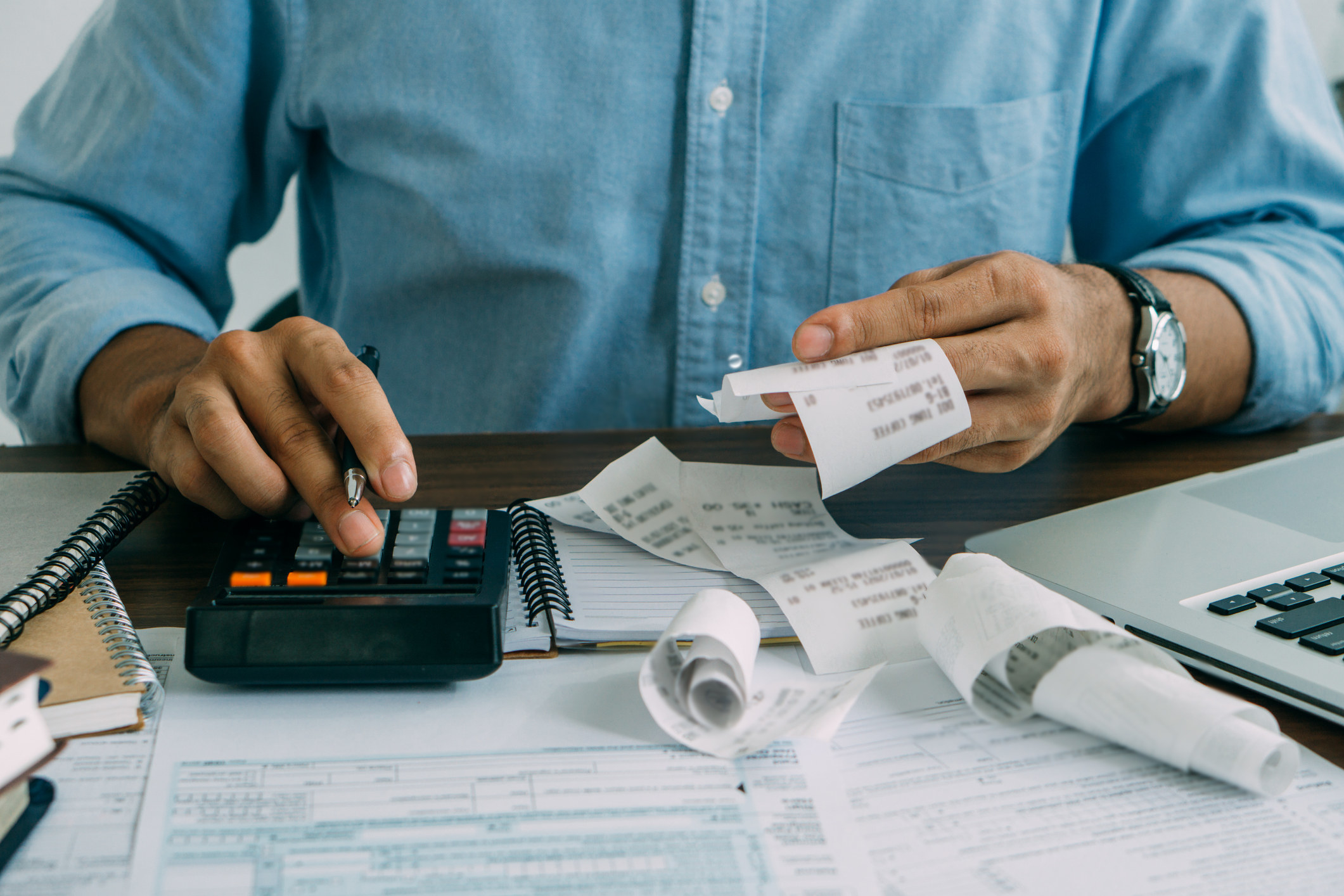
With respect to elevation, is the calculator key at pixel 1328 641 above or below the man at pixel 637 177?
below

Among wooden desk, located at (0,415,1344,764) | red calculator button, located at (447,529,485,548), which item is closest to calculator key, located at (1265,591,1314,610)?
wooden desk, located at (0,415,1344,764)

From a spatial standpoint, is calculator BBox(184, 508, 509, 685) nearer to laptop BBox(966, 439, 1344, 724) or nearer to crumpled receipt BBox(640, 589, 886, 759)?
crumpled receipt BBox(640, 589, 886, 759)

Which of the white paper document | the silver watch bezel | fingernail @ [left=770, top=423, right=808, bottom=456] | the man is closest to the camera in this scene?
the white paper document

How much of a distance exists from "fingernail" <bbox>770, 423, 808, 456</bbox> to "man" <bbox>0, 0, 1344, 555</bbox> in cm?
25

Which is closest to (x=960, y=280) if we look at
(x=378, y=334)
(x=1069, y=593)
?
(x=1069, y=593)

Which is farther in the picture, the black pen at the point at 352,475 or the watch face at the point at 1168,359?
the watch face at the point at 1168,359

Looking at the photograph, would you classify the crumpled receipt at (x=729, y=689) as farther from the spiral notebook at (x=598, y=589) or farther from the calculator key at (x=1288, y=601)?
the calculator key at (x=1288, y=601)

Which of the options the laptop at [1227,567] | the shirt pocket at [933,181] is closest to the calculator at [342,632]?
the laptop at [1227,567]

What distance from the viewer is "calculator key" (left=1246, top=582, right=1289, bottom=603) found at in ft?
1.37

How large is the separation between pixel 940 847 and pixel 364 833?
18cm

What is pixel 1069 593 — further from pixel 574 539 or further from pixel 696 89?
pixel 696 89

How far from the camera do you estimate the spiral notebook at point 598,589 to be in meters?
0.42

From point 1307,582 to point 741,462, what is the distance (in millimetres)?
337

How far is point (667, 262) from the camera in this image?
0.81 m
